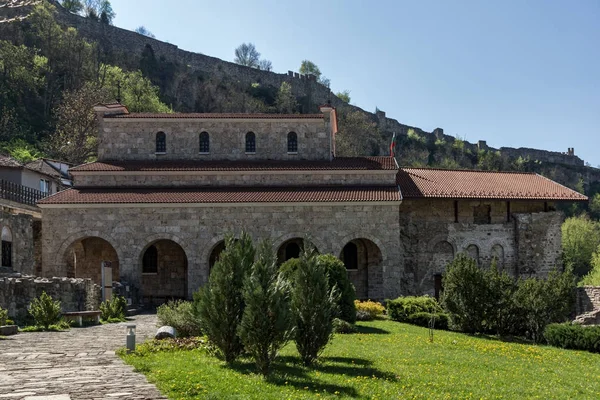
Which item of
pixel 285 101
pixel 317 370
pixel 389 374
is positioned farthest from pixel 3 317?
pixel 285 101

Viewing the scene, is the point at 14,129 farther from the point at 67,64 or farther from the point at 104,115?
the point at 104,115

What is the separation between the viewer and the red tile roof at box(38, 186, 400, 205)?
31.6 m

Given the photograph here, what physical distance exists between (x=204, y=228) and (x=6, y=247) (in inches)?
351


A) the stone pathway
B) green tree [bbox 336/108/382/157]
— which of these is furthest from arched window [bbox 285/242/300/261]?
green tree [bbox 336/108/382/157]

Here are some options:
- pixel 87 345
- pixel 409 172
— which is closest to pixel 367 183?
pixel 409 172

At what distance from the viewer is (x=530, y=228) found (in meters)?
36.1

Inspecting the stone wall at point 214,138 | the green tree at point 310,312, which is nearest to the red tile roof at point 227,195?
the stone wall at point 214,138

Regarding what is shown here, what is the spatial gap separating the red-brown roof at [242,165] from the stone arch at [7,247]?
6164 millimetres

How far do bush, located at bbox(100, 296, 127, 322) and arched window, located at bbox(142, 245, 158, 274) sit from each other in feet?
28.3

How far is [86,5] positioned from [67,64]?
35.3 metres

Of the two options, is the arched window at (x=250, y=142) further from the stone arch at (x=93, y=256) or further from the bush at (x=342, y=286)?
the bush at (x=342, y=286)

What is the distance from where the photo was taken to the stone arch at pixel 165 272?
33781mm

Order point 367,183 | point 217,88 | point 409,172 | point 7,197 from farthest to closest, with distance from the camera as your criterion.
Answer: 1. point 217,88
2. point 409,172
3. point 367,183
4. point 7,197

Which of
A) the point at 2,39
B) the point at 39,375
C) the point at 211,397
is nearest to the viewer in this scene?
the point at 211,397
